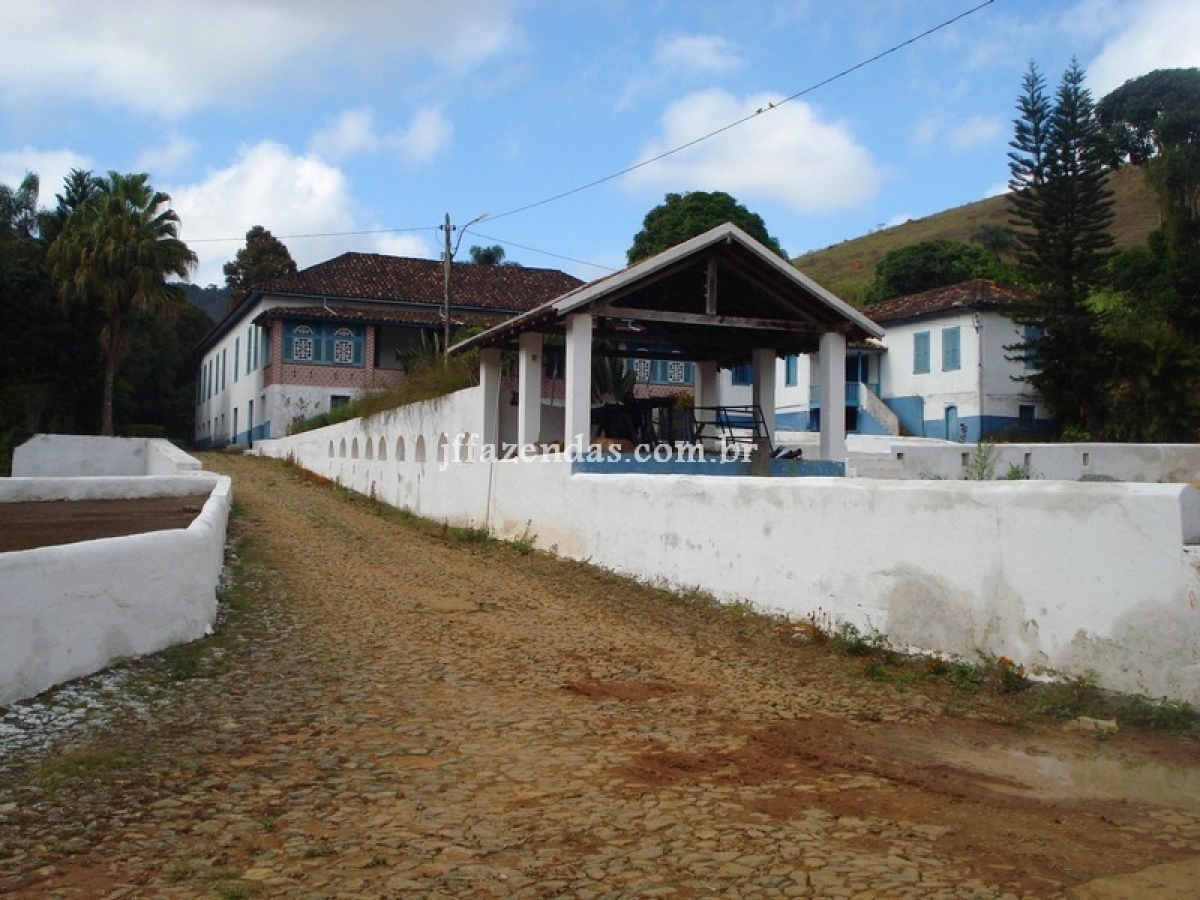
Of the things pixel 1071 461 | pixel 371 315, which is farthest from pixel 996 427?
pixel 371 315

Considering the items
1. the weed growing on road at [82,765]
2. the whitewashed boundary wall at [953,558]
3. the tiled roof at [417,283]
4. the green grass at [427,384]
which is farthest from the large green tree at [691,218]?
the weed growing on road at [82,765]

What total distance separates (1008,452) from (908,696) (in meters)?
14.1

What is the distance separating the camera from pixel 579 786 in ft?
15.7

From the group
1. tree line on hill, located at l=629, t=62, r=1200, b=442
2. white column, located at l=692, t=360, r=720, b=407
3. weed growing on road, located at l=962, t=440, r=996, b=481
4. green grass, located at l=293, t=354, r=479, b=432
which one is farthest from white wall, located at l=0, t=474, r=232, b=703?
tree line on hill, located at l=629, t=62, r=1200, b=442

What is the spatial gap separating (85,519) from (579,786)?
12326 mm

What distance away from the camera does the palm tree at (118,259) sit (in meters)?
36.4

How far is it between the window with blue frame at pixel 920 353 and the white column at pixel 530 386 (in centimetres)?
2269

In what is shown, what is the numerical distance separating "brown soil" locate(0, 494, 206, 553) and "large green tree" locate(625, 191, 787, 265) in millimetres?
27176

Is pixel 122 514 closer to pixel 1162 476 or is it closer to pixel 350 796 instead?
pixel 350 796

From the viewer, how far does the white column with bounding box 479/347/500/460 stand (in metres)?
17.5

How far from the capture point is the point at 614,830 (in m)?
4.23

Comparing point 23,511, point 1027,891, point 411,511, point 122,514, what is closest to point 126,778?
point 1027,891

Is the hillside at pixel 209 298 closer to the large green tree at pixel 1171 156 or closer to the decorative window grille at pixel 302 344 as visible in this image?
the decorative window grille at pixel 302 344

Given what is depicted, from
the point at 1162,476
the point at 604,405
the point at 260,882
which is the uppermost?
the point at 604,405
